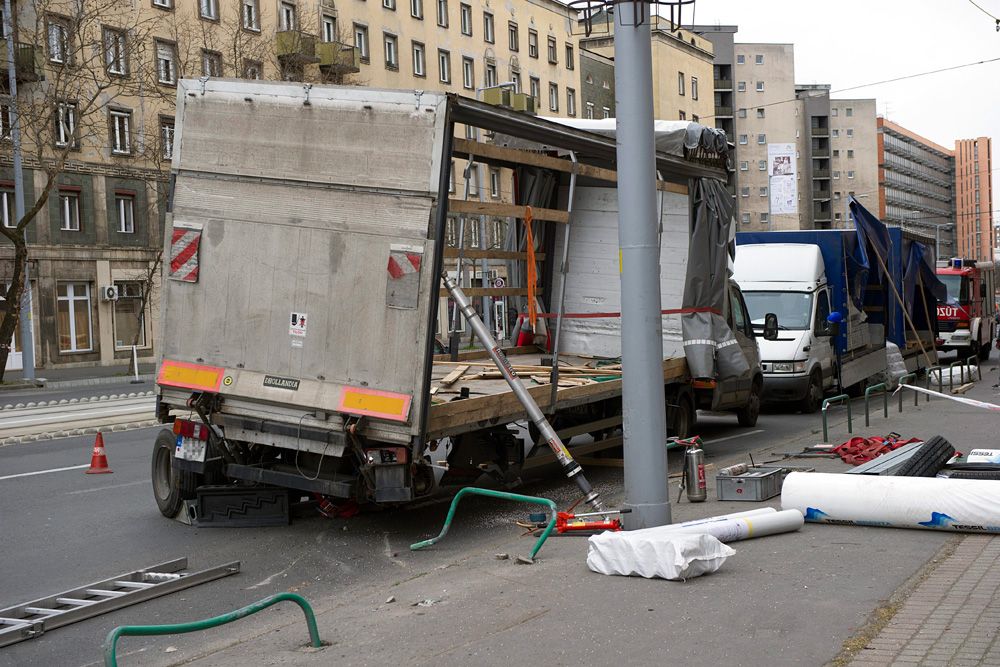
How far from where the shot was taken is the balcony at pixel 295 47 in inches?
1781

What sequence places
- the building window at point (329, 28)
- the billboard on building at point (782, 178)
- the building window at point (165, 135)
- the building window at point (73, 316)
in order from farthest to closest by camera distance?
1. the billboard on building at point (782, 178)
2. the building window at point (329, 28)
3. the building window at point (165, 135)
4. the building window at point (73, 316)

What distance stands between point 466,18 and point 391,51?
7.15 metres

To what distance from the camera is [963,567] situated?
7.02 m

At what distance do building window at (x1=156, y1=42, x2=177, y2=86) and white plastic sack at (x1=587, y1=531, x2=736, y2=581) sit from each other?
1528 inches

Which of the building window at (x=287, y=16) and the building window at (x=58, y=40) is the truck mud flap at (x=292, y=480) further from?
the building window at (x=287, y=16)

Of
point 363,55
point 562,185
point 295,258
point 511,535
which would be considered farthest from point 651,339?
point 363,55

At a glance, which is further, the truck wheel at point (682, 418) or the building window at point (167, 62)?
the building window at point (167, 62)

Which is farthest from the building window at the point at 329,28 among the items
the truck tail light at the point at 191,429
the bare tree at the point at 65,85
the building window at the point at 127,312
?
the truck tail light at the point at 191,429

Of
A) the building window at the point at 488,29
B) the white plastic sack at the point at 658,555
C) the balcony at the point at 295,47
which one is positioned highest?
the building window at the point at 488,29

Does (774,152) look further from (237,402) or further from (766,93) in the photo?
(766,93)

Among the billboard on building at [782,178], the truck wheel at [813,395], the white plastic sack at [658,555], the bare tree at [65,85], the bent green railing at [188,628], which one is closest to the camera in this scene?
the bent green railing at [188,628]

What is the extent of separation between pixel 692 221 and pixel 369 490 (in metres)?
6.65

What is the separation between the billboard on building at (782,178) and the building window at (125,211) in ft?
100

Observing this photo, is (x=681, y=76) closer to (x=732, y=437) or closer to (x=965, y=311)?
(x=965, y=311)
